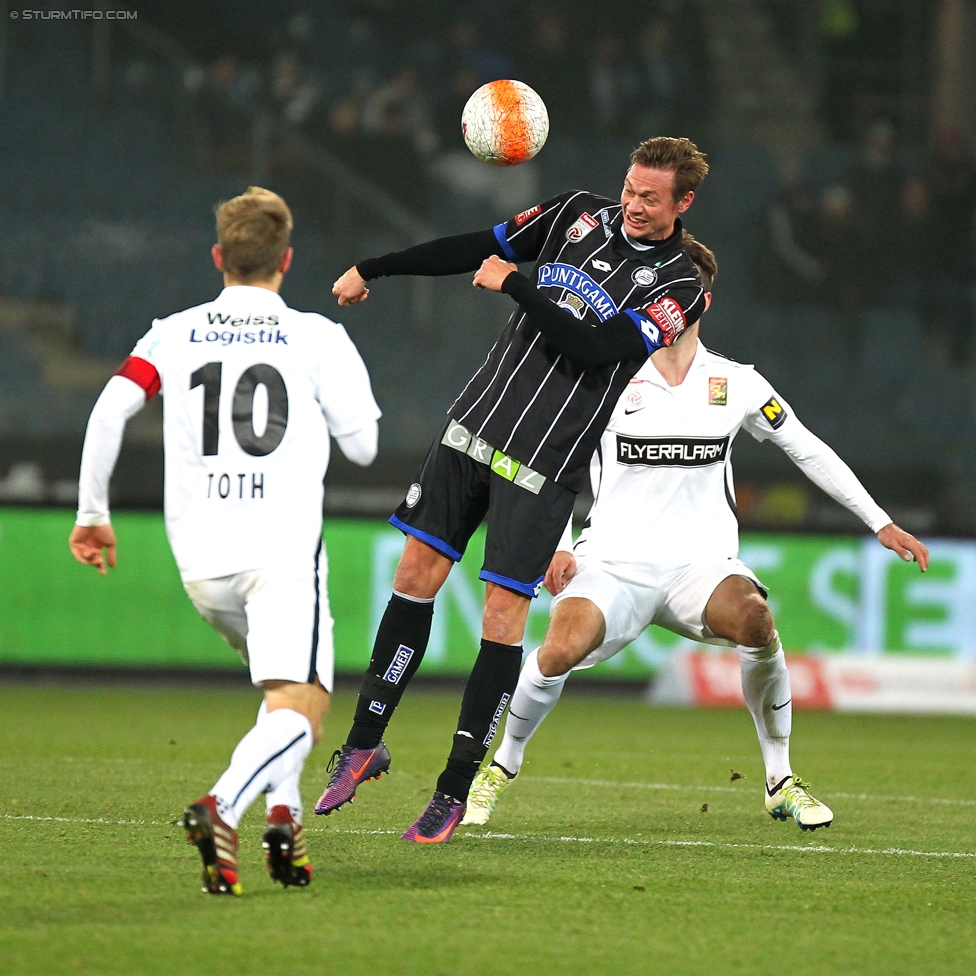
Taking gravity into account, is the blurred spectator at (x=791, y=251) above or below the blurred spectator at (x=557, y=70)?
below

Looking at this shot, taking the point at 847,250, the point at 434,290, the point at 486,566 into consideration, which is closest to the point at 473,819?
the point at 486,566

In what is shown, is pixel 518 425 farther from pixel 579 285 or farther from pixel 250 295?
pixel 250 295

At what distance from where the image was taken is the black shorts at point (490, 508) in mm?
5012

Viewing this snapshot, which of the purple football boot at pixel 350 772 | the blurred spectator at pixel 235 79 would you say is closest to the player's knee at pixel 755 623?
the purple football boot at pixel 350 772

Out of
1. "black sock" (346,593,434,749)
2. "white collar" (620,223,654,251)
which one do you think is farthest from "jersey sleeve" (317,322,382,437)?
"white collar" (620,223,654,251)

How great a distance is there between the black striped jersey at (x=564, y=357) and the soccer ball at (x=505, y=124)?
29 cm

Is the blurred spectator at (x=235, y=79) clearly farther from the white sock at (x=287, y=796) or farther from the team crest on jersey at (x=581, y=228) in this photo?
the white sock at (x=287, y=796)

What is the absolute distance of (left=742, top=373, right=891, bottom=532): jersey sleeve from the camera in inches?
226

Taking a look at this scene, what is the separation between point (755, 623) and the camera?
5.54 m

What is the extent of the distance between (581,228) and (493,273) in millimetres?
573

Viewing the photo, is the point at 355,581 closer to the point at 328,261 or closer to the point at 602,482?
the point at 328,261

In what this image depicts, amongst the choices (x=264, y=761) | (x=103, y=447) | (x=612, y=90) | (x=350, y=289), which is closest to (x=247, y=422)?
(x=103, y=447)

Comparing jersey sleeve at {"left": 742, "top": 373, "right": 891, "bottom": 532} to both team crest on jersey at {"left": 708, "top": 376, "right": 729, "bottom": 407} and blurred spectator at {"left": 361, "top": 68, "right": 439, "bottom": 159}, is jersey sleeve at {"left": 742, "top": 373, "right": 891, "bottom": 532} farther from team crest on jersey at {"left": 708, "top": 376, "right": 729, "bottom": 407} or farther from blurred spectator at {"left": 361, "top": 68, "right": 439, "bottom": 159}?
blurred spectator at {"left": 361, "top": 68, "right": 439, "bottom": 159}

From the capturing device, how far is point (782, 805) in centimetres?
562
